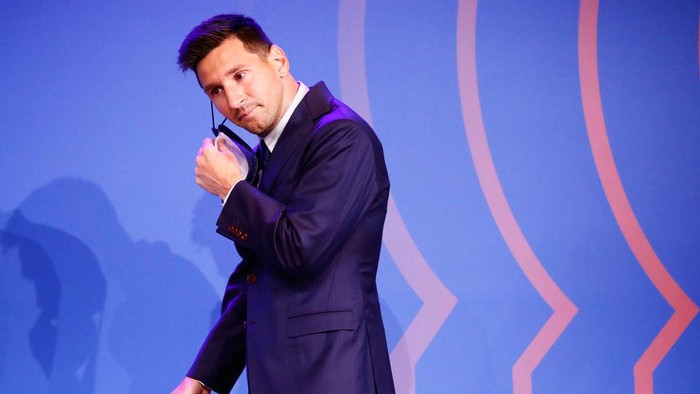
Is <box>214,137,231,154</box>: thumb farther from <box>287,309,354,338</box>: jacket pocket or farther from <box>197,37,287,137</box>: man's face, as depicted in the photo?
<box>287,309,354,338</box>: jacket pocket

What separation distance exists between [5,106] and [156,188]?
0.51 meters

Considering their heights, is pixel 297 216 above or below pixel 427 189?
below

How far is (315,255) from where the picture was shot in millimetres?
1469

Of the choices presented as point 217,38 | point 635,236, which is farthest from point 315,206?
point 635,236

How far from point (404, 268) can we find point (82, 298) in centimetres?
99

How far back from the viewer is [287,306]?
152 centimetres

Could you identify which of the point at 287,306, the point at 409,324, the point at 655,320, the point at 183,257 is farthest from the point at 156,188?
the point at 655,320

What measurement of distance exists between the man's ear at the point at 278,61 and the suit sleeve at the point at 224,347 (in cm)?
42

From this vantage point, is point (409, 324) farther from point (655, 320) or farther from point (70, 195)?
point (70, 195)

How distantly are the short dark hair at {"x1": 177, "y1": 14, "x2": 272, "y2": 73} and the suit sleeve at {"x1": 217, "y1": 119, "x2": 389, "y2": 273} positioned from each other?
0.83 feet

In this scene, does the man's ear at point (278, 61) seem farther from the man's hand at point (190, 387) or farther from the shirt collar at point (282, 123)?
the man's hand at point (190, 387)

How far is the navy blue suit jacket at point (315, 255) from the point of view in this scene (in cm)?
148

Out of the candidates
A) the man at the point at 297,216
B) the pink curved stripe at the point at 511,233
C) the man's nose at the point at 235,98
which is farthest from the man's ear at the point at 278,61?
the pink curved stripe at the point at 511,233

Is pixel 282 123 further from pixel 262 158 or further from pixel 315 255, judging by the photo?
pixel 315 255
